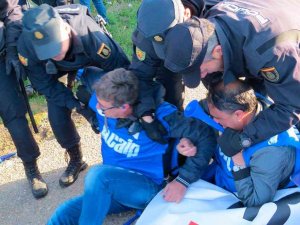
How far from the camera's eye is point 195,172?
2572 mm

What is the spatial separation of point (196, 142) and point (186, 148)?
0.28 ft

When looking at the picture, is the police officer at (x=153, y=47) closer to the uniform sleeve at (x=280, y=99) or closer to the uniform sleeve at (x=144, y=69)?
the uniform sleeve at (x=144, y=69)

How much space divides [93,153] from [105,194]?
1.12 meters

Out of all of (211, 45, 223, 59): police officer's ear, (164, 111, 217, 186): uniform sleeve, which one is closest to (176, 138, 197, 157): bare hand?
(164, 111, 217, 186): uniform sleeve

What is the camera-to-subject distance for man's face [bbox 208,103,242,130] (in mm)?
2236

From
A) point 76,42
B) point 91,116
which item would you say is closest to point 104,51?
point 76,42

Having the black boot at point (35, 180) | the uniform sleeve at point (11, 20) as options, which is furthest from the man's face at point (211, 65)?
the black boot at point (35, 180)

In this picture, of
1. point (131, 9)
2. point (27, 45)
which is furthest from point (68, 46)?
point (131, 9)

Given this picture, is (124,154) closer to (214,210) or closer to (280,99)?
(214,210)

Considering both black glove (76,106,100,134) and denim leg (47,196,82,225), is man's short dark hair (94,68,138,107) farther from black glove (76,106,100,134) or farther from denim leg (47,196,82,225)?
denim leg (47,196,82,225)

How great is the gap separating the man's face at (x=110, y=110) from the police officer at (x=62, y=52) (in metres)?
0.44

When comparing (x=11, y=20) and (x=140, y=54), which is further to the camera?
(x=11, y=20)

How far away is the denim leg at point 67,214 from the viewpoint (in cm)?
274

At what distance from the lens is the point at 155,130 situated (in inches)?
102
